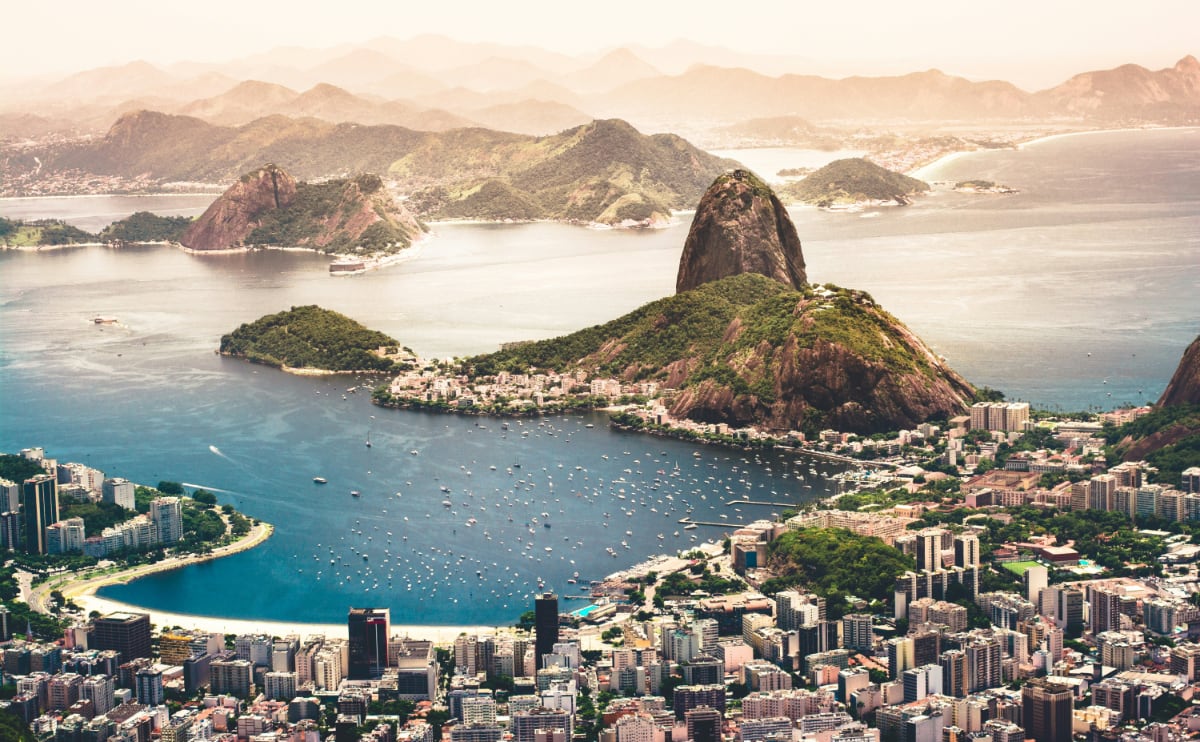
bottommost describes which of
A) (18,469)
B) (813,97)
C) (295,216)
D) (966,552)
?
(966,552)

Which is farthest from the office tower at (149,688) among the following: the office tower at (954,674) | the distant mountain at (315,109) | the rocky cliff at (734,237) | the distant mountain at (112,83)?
the distant mountain at (112,83)

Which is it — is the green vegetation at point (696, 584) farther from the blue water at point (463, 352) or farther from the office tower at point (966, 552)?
the office tower at point (966, 552)

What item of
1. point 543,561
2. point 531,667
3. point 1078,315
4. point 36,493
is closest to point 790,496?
point 543,561

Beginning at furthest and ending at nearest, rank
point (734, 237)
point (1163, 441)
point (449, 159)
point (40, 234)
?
1. point (449, 159)
2. point (40, 234)
3. point (734, 237)
4. point (1163, 441)

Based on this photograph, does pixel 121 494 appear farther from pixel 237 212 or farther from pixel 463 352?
pixel 237 212

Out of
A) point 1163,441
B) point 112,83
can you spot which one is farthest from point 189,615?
point 112,83

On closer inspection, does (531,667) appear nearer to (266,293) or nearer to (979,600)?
(979,600)
